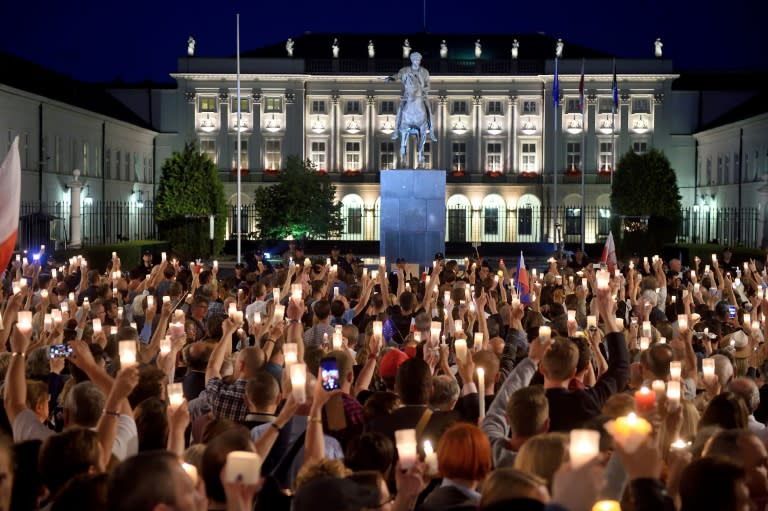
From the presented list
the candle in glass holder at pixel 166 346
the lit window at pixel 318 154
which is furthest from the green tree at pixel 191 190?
the candle in glass holder at pixel 166 346

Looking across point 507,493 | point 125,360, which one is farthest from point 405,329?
point 507,493

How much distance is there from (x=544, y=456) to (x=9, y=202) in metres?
5.55

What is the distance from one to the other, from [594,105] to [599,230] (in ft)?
36.6

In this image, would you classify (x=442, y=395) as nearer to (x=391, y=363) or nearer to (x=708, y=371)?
(x=391, y=363)

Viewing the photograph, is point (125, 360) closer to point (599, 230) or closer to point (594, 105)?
point (599, 230)

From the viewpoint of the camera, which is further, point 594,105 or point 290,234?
point 594,105

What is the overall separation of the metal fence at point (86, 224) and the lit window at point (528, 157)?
22.6 metres

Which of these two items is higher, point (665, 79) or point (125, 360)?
point (665, 79)

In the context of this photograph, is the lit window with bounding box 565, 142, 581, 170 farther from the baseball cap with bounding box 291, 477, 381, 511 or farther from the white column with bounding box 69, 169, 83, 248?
the baseball cap with bounding box 291, 477, 381, 511

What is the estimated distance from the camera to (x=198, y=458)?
5.54m

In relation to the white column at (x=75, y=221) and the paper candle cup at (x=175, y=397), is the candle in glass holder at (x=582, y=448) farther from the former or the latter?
the white column at (x=75, y=221)

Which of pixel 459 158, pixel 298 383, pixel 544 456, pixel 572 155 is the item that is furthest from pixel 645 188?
pixel 544 456

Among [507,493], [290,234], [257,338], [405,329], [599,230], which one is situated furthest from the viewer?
[599,230]

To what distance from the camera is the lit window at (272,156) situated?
77062 millimetres
